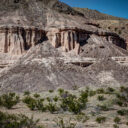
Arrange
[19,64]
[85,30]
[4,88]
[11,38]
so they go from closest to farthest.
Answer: [4,88] < [19,64] < [11,38] < [85,30]

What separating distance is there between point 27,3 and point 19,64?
2001 centimetres

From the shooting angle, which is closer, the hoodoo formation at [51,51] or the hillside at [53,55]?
the hillside at [53,55]

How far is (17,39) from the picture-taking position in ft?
122

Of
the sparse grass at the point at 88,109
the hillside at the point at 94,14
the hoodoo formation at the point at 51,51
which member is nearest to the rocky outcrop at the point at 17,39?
the hoodoo formation at the point at 51,51

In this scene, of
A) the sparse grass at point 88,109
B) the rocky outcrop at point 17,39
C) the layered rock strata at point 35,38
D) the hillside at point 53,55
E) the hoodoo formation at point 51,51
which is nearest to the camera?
the sparse grass at point 88,109

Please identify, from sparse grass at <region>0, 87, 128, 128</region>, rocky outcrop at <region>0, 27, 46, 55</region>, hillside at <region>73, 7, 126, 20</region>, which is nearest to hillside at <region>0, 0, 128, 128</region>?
rocky outcrop at <region>0, 27, 46, 55</region>

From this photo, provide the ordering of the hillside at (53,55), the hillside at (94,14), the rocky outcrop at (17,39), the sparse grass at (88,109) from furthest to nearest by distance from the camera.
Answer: the hillside at (94,14) < the rocky outcrop at (17,39) < the hillside at (53,55) < the sparse grass at (88,109)

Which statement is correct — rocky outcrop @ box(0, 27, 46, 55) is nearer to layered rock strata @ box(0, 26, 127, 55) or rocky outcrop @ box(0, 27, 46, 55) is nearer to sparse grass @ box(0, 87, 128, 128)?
layered rock strata @ box(0, 26, 127, 55)

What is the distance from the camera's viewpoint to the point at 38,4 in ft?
156

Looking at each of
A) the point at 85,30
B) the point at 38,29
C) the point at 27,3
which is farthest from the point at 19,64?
the point at 27,3

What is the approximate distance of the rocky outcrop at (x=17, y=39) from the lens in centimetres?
3716

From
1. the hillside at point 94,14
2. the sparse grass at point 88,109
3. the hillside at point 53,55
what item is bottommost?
the sparse grass at point 88,109

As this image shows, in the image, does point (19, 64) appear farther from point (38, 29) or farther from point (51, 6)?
point (51, 6)

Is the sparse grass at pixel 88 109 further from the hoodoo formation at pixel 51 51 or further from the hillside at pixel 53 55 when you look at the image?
the hoodoo formation at pixel 51 51
